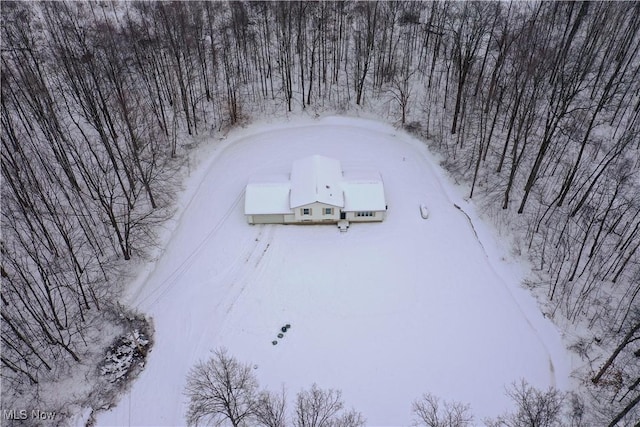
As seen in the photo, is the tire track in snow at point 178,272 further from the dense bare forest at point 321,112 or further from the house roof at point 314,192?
the house roof at point 314,192

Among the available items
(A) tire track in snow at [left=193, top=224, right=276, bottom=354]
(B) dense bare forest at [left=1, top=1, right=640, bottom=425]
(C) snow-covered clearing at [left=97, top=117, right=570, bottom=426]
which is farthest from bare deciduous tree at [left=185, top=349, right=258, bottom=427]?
(B) dense bare forest at [left=1, top=1, right=640, bottom=425]

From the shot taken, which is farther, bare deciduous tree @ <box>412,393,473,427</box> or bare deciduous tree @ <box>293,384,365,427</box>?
bare deciduous tree @ <box>412,393,473,427</box>

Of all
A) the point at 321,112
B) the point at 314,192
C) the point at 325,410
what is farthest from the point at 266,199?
the point at 325,410

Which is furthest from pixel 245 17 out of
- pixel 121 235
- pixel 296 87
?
pixel 121 235

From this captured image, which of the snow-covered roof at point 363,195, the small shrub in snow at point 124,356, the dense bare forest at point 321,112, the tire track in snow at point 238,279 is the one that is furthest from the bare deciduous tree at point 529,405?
the small shrub in snow at point 124,356

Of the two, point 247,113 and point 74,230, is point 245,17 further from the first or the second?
point 74,230

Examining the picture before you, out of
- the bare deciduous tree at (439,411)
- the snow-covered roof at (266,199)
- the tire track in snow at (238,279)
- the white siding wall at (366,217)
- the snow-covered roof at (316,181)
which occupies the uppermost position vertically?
the snow-covered roof at (316,181)

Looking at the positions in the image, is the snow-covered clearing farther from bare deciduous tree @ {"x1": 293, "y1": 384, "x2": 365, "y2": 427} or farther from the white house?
the white house
